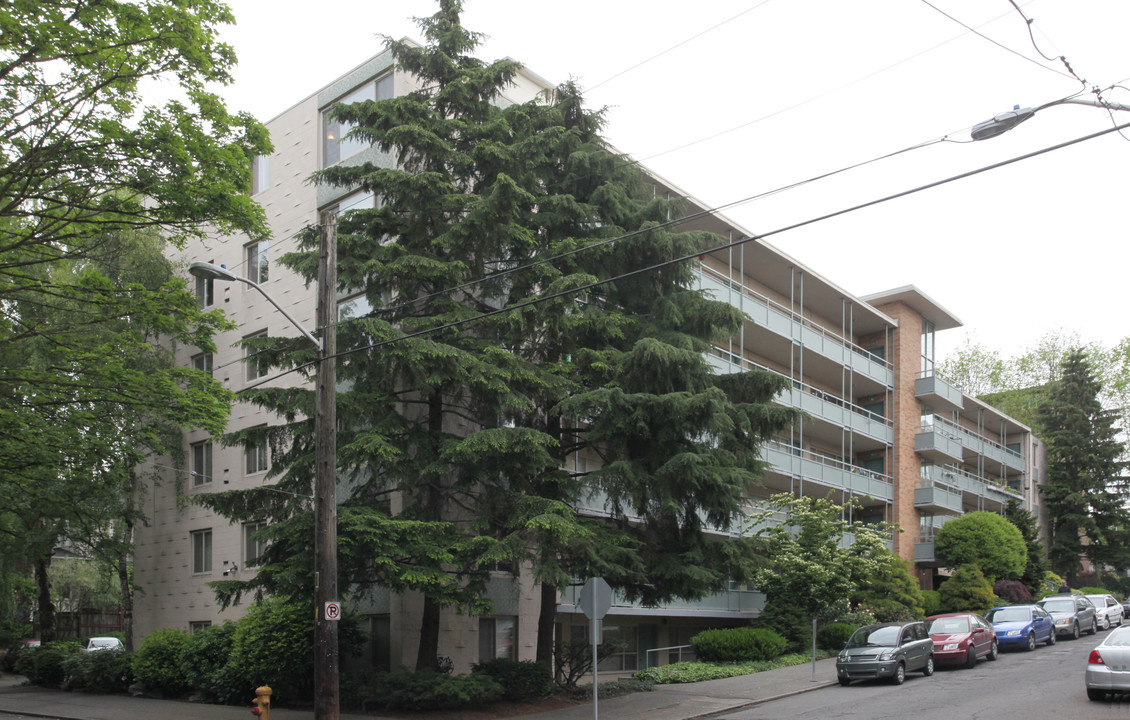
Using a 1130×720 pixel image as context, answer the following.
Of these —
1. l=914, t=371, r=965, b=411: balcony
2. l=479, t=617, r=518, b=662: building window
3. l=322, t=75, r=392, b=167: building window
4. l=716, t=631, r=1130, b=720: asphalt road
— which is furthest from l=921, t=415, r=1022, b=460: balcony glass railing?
l=322, t=75, r=392, b=167: building window

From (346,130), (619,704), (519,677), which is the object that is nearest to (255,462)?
(346,130)

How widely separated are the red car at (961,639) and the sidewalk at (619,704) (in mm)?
2809

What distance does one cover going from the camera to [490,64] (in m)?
21.2

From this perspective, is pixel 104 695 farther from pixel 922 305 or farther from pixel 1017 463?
pixel 1017 463

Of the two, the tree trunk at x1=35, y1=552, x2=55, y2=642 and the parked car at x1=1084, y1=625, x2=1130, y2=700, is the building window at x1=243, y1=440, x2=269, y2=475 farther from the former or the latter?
the parked car at x1=1084, y1=625, x2=1130, y2=700

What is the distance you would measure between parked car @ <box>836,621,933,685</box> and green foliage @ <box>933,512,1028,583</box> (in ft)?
62.2

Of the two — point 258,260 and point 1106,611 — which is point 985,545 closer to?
point 1106,611

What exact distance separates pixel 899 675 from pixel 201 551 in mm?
20821

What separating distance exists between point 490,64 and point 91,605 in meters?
41.5

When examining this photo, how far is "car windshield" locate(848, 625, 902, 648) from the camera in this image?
22703mm

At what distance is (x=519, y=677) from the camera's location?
19.5 meters

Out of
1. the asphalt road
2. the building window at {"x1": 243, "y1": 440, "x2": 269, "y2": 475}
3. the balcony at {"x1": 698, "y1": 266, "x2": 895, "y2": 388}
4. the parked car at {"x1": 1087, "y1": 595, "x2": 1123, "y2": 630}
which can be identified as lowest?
the parked car at {"x1": 1087, "y1": 595, "x2": 1123, "y2": 630}

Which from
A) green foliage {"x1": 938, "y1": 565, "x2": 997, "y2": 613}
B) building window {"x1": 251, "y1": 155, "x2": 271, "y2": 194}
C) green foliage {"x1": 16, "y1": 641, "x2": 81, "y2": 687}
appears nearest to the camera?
green foliage {"x1": 16, "y1": 641, "x2": 81, "y2": 687}

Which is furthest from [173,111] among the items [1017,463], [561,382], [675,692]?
[1017,463]
